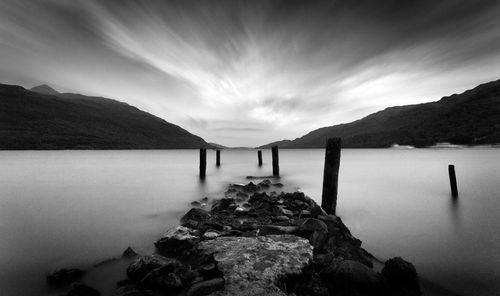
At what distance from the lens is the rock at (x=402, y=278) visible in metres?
4.70

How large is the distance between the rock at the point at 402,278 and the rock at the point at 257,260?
1524 millimetres

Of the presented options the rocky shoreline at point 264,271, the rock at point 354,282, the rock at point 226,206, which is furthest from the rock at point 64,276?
the rock at point 226,206

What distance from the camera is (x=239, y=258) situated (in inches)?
190

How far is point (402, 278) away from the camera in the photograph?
476 centimetres

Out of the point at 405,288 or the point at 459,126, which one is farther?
the point at 459,126

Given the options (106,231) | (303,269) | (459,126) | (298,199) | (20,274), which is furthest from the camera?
(459,126)

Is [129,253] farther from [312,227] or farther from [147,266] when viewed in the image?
[312,227]

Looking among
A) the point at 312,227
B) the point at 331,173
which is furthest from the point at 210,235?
the point at 331,173

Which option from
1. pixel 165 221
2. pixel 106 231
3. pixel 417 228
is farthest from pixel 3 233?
pixel 417 228

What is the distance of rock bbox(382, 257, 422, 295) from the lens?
15.4 feet

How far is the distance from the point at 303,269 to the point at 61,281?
500 centimetres

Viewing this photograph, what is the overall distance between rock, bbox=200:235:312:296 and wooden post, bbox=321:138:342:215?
535 cm

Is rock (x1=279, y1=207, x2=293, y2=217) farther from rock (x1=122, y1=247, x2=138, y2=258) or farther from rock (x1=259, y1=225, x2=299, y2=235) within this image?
rock (x1=122, y1=247, x2=138, y2=258)

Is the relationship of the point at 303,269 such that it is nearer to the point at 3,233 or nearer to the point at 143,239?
the point at 143,239
